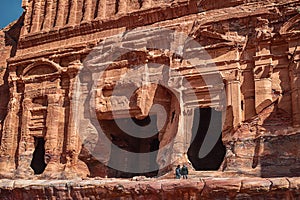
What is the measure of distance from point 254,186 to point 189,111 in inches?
228

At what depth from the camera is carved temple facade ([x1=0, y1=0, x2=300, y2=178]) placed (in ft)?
45.9

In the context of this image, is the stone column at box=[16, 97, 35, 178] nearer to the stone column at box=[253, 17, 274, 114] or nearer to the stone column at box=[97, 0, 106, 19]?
the stone column at box=[97, 0, 106, 19]

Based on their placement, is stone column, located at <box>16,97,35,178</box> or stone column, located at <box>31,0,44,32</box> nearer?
stone column, located at <box>16,97,35,178</box>

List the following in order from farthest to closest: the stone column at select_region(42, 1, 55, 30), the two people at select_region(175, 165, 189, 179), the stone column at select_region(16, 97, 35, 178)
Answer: the stone column at select_region(42, 1, 55, 30) < the stone column at select_region(16, 97, 35, 178) < the two people at select_region(175, 165, 189, 179)

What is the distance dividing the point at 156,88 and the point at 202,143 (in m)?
2.95

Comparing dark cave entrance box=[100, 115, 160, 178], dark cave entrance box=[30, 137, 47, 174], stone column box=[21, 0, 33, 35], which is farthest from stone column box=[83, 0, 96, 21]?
dark cave entrance box=[30, 137, 47, 174]

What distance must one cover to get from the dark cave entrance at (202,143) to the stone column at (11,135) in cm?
795

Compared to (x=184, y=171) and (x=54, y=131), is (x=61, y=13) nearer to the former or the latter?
A: (x=54, y=131)

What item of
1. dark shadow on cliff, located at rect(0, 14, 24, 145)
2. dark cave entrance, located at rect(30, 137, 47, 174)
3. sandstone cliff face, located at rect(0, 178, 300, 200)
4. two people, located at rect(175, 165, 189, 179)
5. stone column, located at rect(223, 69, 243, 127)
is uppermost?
dark shadow on cliff, located at rect(0, 14, 24, 145)

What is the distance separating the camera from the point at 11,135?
1953 cm

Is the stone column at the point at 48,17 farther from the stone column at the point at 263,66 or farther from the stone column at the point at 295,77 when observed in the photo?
the stone column at the point at 295,77

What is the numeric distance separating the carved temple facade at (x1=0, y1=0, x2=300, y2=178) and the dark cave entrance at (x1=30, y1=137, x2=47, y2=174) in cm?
5

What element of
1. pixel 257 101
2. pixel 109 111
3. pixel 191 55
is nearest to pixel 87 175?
pixel 109 111

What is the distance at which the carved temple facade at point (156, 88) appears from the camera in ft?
45.9
